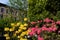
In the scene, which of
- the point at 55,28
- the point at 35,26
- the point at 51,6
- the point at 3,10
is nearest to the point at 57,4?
the point at 51,6

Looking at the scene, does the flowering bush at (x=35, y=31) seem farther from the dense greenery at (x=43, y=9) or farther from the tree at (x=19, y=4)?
the tree at (x=19, y=4)

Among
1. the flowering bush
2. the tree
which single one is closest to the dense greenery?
the flowering bush

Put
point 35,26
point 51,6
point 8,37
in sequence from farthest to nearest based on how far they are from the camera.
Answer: point 51,6 < point 8,37 < point 35,26

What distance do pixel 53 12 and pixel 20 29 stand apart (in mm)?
1748

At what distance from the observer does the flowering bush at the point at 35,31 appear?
5193mm

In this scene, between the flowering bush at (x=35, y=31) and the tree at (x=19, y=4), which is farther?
the tree at (x=19, y=4)

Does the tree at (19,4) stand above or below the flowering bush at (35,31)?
below

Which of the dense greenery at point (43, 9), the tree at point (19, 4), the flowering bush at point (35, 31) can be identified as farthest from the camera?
the tree at point (19, 4)

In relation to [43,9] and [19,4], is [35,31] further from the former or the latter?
[19,4]

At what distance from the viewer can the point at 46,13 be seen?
24.9 ft

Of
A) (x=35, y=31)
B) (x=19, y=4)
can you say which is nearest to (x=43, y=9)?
(x=35, y=31)

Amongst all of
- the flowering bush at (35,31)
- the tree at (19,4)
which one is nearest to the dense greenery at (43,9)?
the flowering bush at (35,31)

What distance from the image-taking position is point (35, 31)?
18.4 feet

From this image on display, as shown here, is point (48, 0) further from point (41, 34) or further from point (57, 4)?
point (41, 34)
